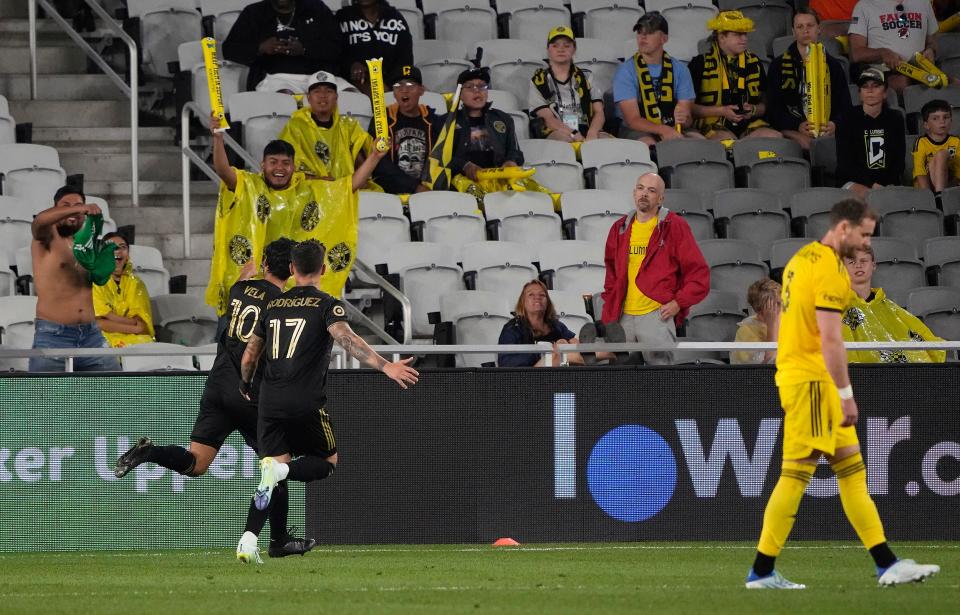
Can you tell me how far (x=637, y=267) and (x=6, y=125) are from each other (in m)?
6.17

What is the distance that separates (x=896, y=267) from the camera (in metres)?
14.6

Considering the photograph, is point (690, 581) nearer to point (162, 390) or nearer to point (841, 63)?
point (162, 390)

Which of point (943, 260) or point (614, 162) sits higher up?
point (614, 162)

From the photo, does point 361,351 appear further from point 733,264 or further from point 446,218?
point 733,264

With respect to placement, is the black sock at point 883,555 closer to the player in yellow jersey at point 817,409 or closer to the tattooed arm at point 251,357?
the player in yellow jersey at point 817,409

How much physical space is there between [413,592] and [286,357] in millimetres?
2072

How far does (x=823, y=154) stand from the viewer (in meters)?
16.2

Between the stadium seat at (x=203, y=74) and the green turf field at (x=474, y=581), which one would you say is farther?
the stadium seat at (x=203, y=74)

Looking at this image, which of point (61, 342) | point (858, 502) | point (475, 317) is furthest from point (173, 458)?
point (858, 502)

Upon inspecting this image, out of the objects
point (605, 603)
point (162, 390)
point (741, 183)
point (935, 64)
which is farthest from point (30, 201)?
point (935, 64)

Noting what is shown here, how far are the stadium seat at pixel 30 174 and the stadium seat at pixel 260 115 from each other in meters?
1.72

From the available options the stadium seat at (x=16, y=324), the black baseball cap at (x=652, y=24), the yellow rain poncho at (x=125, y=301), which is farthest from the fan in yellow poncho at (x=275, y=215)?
the black baseball cap at (x=652, y=24)

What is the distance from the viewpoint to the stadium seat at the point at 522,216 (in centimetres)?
1473

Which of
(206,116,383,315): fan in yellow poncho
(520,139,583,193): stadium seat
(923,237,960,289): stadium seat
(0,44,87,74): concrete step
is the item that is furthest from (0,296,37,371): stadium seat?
(923,237,960,289): stadium seat
